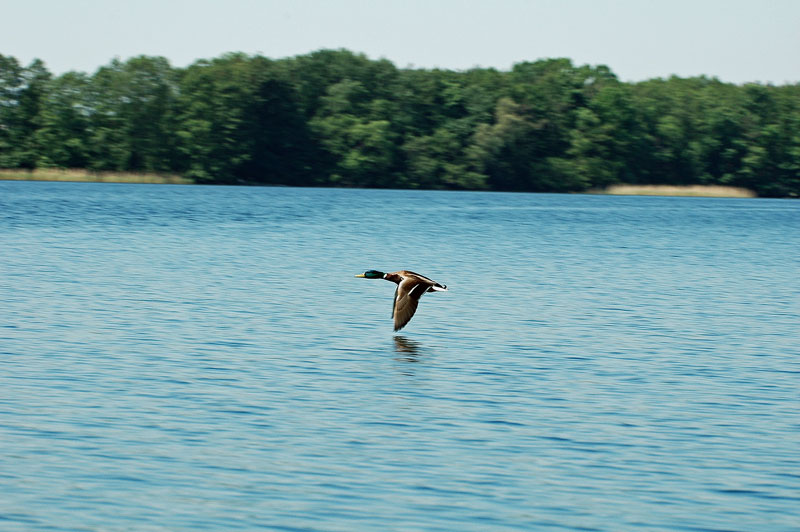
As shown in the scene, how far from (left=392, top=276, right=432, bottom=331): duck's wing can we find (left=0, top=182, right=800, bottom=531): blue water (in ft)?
2.79

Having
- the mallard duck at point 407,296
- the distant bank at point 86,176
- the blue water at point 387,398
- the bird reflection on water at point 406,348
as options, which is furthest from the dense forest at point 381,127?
the mallard duck at point 407,296

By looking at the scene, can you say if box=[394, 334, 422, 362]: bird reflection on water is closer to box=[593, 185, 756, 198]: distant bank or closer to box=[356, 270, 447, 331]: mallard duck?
box=[356, 270, 447, 331]: mallard duck

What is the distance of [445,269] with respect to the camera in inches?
1599

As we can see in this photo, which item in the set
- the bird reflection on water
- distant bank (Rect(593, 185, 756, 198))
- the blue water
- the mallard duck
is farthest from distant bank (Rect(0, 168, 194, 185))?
the mallard duck

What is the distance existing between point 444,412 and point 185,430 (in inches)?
152

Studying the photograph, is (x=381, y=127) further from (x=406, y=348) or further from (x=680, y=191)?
(x=406, y=348)

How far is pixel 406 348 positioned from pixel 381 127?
111 metres

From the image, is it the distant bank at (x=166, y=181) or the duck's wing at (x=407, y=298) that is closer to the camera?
the duck's wing at (x=407, y=298)

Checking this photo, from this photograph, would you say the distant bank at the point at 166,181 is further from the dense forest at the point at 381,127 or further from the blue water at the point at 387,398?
the blue water at the point at 387,398

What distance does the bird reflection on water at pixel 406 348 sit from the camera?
21047 millimetres

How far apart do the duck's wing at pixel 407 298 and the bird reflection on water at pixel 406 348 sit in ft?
2.50

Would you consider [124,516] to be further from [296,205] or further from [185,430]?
[296,205]

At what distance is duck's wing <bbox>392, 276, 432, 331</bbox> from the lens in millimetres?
20453

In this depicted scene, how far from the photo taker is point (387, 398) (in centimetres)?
1723
